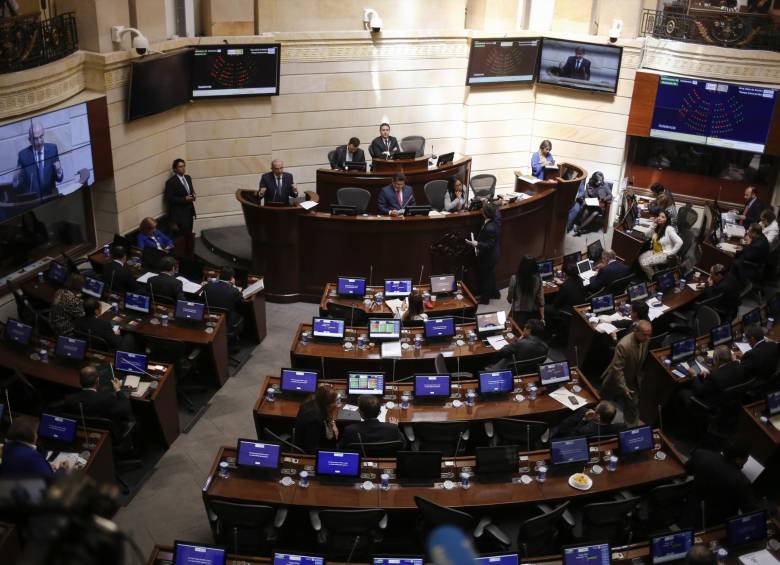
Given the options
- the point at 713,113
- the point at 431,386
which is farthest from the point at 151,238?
the point at 713,113

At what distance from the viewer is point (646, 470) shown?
6.83 metres

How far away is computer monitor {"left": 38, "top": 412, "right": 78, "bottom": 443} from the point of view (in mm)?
6766

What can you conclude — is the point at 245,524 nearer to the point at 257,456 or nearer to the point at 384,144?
the point at 257,456

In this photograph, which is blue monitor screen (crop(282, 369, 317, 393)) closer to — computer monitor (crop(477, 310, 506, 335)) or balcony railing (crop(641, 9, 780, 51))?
computer monitor (crop(477, 310, 506, 335))

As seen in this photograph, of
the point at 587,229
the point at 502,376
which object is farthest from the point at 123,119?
the point at 587,229

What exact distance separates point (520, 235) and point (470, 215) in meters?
1.19

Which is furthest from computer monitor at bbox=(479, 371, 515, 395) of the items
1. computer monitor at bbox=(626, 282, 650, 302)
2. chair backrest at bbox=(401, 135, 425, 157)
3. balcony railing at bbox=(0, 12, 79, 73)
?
chair backrest at bbox=(401, 135, 425, 157)

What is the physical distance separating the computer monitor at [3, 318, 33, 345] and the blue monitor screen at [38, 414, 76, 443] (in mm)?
1775

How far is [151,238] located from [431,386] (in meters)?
4.68

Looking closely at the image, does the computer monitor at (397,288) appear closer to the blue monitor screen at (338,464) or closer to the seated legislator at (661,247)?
the blue monitor screen at (338,464)

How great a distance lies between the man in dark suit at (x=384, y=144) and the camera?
43.2 feet

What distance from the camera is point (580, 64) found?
47.1 feet

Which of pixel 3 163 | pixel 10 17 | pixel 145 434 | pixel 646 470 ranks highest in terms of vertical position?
pixel 10 17

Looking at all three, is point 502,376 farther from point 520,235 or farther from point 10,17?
point 10,17
